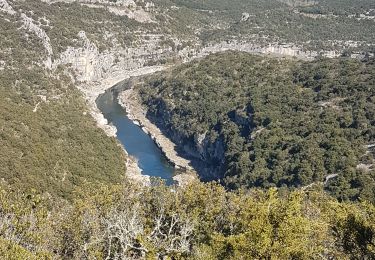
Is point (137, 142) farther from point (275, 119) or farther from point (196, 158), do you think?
point (275, 119)

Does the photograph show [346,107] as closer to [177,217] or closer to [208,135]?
[208,135]

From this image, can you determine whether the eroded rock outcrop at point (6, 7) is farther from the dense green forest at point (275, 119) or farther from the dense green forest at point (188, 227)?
the dense green forest at point (188, 227)

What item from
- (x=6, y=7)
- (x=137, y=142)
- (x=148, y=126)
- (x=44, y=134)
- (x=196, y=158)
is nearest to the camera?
(x=44, y=134)

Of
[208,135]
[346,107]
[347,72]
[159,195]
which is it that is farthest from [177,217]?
[347,72]

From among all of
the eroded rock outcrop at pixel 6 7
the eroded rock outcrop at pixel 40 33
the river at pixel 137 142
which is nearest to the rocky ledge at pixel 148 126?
the river at pixel 137 142

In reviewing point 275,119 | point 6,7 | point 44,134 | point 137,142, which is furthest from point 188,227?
point 6,7

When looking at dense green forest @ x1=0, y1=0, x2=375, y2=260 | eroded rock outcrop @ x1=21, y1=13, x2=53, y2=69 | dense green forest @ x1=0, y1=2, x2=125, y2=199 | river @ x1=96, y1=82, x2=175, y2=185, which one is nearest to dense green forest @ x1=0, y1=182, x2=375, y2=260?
dense green forest @ x1=0, y1=0, x2=375, y2=260
